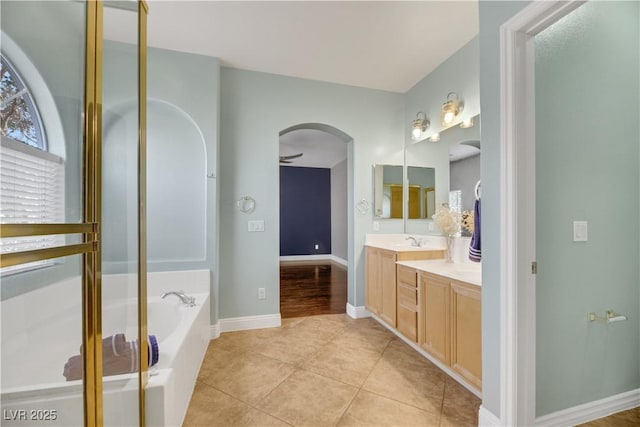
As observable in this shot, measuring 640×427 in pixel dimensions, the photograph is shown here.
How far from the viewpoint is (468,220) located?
2283 millimetres

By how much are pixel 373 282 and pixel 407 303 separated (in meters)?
0.64

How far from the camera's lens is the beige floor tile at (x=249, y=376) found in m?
1.74

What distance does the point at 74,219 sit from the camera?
750 mm

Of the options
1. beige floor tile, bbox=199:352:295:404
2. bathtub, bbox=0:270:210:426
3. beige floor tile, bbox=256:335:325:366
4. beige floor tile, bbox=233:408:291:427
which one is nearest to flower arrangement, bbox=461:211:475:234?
beige floor tile, bbox=256:335:325:366

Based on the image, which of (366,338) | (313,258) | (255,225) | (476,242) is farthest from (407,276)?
(313,258)

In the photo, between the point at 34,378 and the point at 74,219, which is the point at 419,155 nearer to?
the point at 74,219

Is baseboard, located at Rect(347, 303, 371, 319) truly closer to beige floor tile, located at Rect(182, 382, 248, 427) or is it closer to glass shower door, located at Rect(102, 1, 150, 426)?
beige floor tile, located at Rect(182, 382, 248, 427)

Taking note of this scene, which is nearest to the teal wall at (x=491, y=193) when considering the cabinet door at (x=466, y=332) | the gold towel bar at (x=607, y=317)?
the cabinet door at (x=466, y=332)

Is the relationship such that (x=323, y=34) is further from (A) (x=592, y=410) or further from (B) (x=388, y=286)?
(A) (x=592, y=410)

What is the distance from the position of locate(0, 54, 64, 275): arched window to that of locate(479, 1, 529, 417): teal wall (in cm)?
175

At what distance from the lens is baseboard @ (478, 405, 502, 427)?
1.31 meters

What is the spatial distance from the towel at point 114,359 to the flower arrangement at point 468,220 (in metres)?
2.49

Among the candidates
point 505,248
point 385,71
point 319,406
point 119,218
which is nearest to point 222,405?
point 319,406

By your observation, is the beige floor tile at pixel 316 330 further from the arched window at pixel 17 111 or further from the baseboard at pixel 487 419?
the arched window at pixel 17 111
